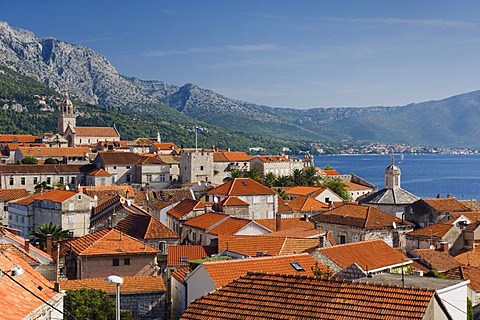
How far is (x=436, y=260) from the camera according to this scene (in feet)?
Answer: 123

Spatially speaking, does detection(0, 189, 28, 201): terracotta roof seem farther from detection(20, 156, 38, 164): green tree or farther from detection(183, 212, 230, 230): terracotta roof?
detection(183, 212, 230, 230): terracotta roof

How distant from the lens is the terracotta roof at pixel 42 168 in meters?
88.7

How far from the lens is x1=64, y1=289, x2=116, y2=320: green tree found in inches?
947

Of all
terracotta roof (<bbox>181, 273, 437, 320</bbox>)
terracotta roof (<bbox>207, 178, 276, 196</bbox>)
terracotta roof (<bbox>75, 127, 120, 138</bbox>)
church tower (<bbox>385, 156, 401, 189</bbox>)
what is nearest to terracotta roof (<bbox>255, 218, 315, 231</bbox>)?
church tower (<bbox>385, 156, 401, 189</bbox>)

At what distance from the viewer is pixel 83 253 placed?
Answer: 3353 centimetres

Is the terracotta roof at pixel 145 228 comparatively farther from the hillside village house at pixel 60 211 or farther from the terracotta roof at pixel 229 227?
the hillside village house at pixel 60 211

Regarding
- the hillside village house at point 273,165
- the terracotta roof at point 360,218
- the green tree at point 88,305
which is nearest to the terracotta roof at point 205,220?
the terracotta roof at point 360,218

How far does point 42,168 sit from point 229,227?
53.2 meters

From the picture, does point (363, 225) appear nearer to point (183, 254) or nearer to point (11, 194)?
point (183, 254)

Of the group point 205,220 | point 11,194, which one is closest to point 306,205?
point 205,220

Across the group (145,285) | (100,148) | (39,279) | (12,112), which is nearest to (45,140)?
(100,148)

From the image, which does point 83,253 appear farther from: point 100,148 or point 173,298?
point 100,148

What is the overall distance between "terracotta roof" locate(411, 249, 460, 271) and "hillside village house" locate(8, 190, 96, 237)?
29643mm

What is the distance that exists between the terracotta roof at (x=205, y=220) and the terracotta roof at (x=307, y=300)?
28812mm
